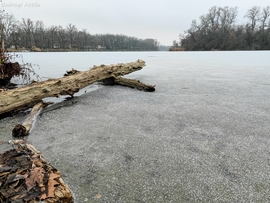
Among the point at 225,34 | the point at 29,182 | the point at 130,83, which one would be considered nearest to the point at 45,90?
the point at 130,83

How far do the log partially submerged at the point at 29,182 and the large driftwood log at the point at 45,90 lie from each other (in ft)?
5.62

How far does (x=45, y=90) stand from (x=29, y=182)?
242 centimetres

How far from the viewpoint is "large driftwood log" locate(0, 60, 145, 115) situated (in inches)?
106

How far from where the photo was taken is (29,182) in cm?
102

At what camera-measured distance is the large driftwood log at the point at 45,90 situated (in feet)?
8.87

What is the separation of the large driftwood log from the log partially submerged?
1.71 metres

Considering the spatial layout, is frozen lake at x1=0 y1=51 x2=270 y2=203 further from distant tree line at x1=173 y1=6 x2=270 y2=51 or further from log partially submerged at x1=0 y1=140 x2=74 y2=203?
distant tree line at x1=173 y1=6 x2=270 y2=51

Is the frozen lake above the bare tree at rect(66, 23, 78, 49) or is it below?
below

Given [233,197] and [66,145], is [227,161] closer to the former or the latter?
[233,197]

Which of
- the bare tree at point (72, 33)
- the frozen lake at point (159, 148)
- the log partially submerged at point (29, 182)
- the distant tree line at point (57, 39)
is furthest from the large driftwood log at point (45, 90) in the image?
the bare tree at point (72, 33)

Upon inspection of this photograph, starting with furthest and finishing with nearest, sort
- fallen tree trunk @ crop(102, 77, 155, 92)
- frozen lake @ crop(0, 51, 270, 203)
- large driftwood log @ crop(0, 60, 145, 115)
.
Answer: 1. fallen tree trunk @ crop(102, 77, 155, 92)
2. large driftwood log @ crop(0, 60, 145, 115)
3. frozen lake @ crop(0, 51, 270, 203)

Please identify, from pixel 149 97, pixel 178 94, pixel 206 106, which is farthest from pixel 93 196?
pixel 178 94

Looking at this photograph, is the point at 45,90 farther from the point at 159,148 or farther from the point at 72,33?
the point at 72,33

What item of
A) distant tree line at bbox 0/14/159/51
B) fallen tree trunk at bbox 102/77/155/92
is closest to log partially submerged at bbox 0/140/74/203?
fallen tree trunk at bbox 102/77/155/92
